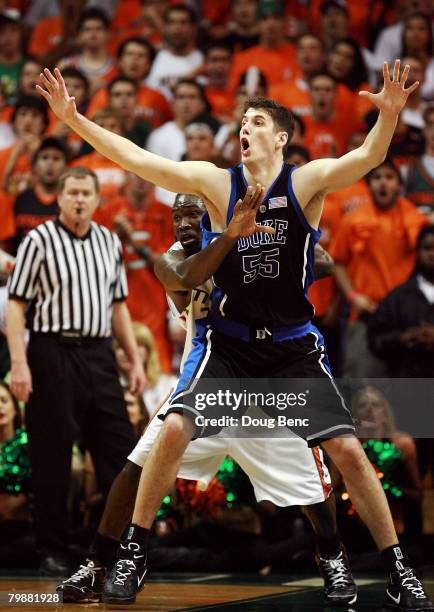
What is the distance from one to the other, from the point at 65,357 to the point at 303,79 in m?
4.02

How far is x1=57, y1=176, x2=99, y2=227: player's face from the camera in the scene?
518 cm

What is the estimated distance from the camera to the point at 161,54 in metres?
8.76

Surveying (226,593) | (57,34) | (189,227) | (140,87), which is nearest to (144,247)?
(140,87)

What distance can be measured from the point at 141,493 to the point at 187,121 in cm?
489

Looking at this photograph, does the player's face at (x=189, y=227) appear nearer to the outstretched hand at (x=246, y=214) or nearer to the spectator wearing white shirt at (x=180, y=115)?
the outstretched hand at (x=246, y=214)

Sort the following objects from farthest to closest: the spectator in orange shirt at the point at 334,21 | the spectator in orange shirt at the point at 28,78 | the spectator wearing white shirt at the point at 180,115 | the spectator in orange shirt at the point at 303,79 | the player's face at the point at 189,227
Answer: the spectator in orange shirt at the point at 334,21 < the spectator in orange shirt at the point at 28,78 < the spectator in orange shirt at the point at 303,79 < the spectator wearing white shirt at the point at 180,115 < the player's face at the point at 189,227

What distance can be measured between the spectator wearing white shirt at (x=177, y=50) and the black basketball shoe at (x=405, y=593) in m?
5.87

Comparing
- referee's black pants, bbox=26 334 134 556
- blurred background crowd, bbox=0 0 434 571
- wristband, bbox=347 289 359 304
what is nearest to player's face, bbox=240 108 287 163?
blurred background crowd, bbox=0 0 434 571

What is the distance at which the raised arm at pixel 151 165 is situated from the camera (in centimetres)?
360

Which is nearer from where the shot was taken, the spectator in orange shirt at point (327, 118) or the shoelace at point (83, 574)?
the shoelace at point (83, 574)

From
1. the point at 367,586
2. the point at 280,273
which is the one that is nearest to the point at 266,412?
the point at 280,273

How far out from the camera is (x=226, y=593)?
417 cm

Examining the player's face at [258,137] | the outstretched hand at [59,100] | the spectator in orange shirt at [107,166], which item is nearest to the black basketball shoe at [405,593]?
the player's face at [258,137]

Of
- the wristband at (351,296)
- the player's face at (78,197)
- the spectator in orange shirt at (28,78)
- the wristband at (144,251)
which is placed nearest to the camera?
the player's face at (78,197)
